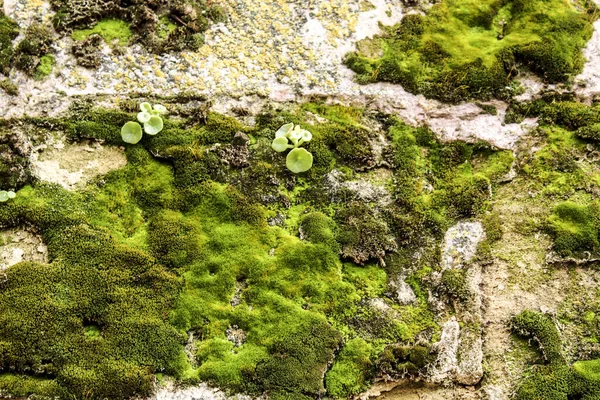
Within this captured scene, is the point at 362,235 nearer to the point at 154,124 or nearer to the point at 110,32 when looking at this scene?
the point at 154,124

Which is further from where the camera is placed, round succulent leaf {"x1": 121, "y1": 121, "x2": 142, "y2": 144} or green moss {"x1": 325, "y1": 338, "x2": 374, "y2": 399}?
round succulent leaf {"x1": 121, "y1": 121, "x2": 142, "y2": 144}

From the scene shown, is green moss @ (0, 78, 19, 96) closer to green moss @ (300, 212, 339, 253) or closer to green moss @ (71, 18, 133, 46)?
green moss @ (71, 18, 133, 46)

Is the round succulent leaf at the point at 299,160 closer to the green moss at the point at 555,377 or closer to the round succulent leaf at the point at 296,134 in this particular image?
the round succulent leaf at the point at 296,134

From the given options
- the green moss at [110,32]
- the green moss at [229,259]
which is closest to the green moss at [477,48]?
the green moss at [229,259]

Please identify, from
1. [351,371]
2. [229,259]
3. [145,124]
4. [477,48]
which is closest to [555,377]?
[351,371]

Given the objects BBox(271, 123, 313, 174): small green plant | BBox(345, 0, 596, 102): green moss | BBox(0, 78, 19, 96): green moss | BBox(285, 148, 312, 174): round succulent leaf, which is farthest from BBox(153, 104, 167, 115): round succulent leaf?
BBox(345, 0, 596, 102): green moss
